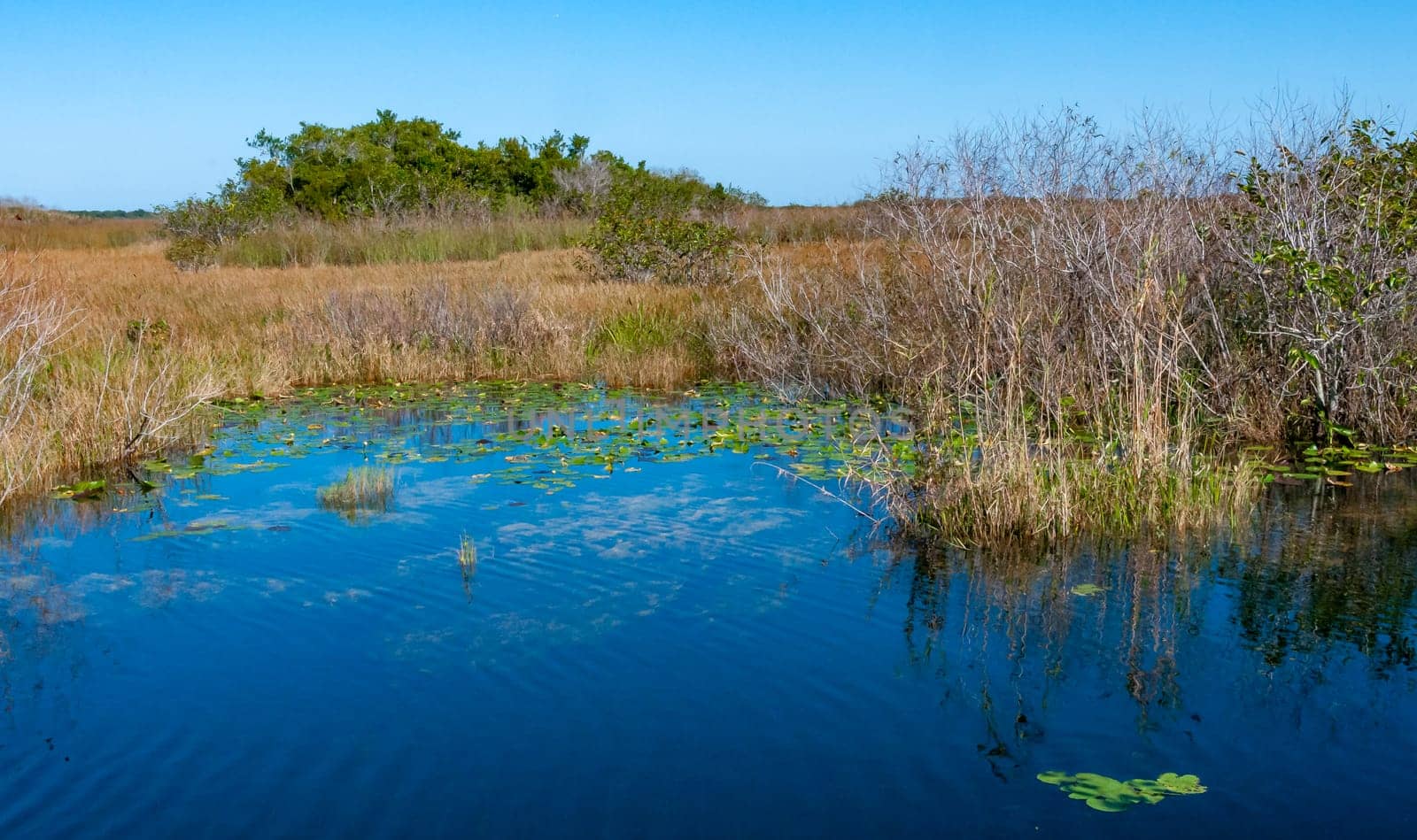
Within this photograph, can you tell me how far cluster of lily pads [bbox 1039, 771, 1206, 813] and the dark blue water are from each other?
0.06 meters

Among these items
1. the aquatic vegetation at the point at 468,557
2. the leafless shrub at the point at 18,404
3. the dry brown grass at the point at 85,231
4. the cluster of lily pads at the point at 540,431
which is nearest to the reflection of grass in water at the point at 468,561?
the aquatic vegetation at the point at 468,557

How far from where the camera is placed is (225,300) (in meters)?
16.0

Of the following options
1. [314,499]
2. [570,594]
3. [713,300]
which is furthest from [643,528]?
[713,300]

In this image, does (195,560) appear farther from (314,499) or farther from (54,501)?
(54,501)

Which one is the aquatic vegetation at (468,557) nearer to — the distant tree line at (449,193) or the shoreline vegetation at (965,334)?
the shoreline vegetation at (965,334)

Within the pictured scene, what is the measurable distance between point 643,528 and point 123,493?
152 inches

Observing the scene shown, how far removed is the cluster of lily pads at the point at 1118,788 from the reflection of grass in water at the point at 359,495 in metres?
4.96

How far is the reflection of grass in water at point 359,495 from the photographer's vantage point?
25.2 ft

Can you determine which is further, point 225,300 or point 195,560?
point 225,300

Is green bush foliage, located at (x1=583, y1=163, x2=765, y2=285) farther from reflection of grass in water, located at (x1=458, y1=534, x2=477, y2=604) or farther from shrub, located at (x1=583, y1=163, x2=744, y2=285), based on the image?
reflection of grass in water, located at (x1=458, y1=534, x2=477, y2=604)

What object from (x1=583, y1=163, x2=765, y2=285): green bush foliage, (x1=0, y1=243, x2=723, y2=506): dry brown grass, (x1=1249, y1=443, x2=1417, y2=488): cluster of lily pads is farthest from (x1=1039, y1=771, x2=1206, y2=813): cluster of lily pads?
(x1=583, y1=163, x2=765, y2=285): green bush foliage

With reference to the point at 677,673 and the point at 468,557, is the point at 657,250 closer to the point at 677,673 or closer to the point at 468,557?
the point at 468,557

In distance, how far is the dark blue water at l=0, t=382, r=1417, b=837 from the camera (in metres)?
3.83

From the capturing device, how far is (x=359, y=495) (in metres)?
7.93
